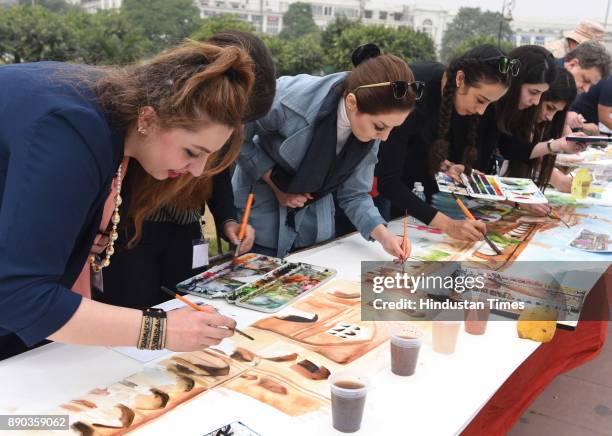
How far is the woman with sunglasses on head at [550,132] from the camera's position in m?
2.74

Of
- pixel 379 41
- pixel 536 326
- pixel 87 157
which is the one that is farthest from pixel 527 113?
pixel 379 41

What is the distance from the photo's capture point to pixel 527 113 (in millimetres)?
2787

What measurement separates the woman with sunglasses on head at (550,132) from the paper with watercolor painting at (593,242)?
68cm

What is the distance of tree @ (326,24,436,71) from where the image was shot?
92.0 feet

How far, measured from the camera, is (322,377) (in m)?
1.17

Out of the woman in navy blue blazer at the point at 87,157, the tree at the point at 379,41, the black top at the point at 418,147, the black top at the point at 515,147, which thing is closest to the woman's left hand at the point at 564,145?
the black top at the point at 515,147

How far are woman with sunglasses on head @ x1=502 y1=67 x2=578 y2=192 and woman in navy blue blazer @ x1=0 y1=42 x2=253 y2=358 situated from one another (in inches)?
84.4

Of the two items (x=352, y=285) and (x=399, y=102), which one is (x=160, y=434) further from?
(x=399, y=102)

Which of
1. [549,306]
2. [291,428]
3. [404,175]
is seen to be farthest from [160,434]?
[404,175]

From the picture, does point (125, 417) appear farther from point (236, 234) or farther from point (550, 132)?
point (550, 132)

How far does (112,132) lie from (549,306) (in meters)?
1.21

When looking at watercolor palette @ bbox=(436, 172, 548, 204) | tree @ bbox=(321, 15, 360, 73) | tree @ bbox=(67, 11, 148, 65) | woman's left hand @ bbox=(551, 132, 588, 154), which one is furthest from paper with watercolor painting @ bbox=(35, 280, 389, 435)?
tree @ bbox=(321, 15, 360, 73)

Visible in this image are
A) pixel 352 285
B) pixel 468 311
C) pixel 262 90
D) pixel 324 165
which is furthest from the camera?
pixel 324 165
